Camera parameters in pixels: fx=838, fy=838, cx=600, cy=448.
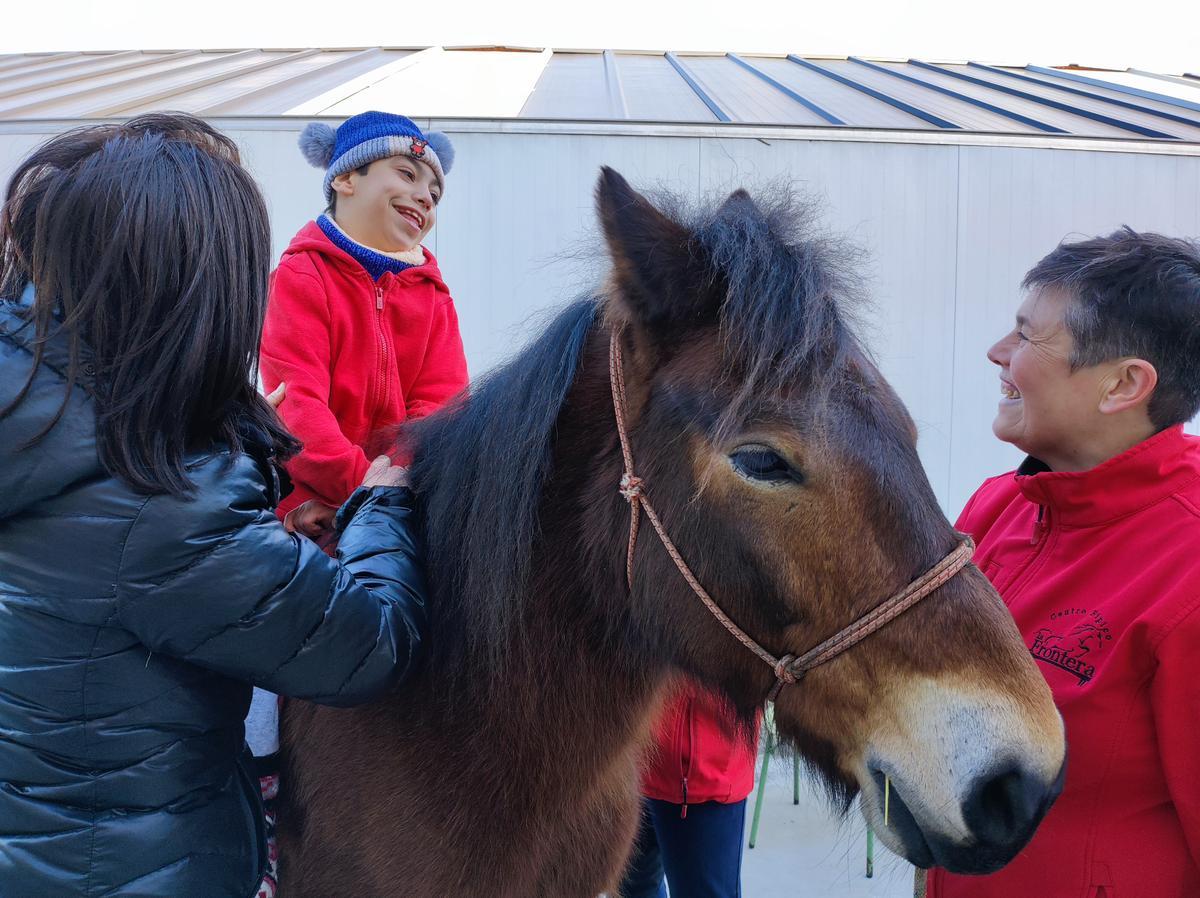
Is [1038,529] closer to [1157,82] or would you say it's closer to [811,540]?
[811,540]

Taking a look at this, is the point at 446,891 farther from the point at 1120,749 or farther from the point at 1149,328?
the point at 1149,328

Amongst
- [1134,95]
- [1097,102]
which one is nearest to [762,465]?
[1097,102]

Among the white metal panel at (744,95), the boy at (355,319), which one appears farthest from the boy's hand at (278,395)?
the white metal panel at (744,95)

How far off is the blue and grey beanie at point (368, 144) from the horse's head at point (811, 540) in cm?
111

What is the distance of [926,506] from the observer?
3.88 feet

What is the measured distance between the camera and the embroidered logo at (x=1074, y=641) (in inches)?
57.7

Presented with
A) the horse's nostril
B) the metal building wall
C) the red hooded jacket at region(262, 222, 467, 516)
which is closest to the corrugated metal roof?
the metal building wall

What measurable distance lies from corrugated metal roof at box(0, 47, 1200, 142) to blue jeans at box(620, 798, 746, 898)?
432 cm

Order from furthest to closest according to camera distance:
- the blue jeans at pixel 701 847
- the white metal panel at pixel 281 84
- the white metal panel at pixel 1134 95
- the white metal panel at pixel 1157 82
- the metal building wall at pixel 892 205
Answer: the white metal panel at pixel 1157 82, the white metal panel at pixel 1134 95, the white metal panel at pixel 281 84, the metal building wall at pixel 892 205, the blue jeans at pixel 701 847

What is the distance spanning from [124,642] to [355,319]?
3.49 ft

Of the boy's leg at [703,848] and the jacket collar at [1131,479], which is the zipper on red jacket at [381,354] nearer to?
the boy's leg at [703,848]

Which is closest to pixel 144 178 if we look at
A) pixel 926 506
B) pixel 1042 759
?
pixel 926 506

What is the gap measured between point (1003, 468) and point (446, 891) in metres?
5.13

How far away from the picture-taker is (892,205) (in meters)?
5.32
